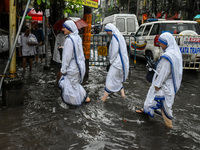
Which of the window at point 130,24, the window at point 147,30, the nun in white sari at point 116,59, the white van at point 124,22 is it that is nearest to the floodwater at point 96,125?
the nun in white sari at point 116,59

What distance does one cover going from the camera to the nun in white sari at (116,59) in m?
5.50

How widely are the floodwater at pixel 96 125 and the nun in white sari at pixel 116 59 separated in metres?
0.47

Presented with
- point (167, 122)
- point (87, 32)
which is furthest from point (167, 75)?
point (87, 32)

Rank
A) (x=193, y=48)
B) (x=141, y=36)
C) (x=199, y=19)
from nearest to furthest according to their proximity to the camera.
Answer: (x=193, y=48), (x=141, y=36), (x=199, y=19)

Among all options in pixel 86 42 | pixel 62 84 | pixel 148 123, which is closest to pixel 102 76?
pixel 86 42

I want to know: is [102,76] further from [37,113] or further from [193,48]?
[37,113]

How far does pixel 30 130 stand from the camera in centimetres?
403

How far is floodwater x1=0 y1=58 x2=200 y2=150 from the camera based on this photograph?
3.62m

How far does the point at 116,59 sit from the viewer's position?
5594 millimetres

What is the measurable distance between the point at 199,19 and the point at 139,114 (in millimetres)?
11480

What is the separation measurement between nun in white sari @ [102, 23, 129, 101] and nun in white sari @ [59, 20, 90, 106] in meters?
0.78

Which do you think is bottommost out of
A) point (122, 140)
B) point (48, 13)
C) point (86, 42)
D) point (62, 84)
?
point (122, 140)

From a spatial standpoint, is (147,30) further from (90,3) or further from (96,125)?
(96,125)

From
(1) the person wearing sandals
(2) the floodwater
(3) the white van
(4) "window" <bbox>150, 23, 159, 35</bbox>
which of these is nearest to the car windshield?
(4) "window" <bbox>150, 23, 159, 35</bbox>
